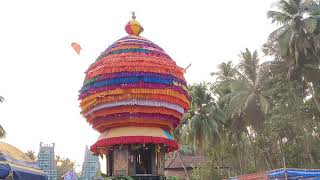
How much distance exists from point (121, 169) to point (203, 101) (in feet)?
101

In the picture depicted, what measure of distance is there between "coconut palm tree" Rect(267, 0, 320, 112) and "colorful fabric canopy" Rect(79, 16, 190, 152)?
2055 centimetres

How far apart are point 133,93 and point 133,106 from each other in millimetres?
322

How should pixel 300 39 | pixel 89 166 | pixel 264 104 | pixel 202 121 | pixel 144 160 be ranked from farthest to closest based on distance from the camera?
1. pixel 202 121
2. pixel 264 104
3. pixel 300 39
4. pixel 89 166
5. pixel 144 160

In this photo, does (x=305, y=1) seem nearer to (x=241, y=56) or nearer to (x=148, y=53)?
(x=241, y=56)

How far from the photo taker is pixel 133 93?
32.5ft

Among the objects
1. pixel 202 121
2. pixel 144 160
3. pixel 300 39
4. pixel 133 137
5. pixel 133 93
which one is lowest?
pixel 144 160

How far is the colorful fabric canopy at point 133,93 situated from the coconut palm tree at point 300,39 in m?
20.5

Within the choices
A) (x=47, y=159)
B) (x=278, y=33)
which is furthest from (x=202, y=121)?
(x=47, y=159)

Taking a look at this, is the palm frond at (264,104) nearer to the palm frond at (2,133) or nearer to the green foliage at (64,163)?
the palm frond at (2,133)

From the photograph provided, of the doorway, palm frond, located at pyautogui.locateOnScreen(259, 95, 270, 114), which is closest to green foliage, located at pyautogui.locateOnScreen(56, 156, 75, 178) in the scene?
palm frond, located at pyautogui.locateOnScreen(259, 95, 270, 114)

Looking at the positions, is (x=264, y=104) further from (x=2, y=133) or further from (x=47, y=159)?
(x=2, y=133)

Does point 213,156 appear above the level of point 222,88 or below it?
below

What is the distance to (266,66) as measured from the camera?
31.6m

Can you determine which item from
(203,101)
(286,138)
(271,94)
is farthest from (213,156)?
(271,94)
